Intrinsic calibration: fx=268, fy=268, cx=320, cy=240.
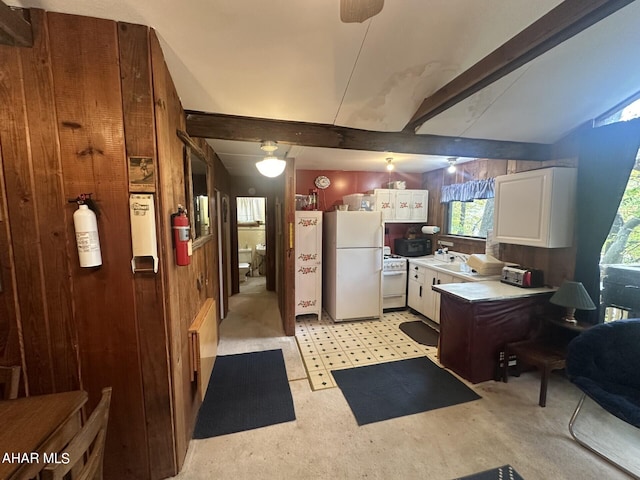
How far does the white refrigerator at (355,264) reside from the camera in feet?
12.2

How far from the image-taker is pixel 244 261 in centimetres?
665

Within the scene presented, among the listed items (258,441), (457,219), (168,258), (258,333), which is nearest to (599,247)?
(457,219)

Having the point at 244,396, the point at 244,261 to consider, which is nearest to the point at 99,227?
the point at 244,396

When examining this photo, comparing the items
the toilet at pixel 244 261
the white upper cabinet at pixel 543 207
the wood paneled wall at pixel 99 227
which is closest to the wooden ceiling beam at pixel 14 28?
the wood paneled wall at pixel 99 227

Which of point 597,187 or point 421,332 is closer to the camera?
point 597,187

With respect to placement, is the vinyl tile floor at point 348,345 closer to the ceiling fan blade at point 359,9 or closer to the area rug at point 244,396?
the area rug at point 244,396

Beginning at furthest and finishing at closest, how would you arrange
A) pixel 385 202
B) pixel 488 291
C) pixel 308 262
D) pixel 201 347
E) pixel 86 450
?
pixel 385 202
pixel 308 262
pixel 488 291
pixel 201 347
pixel 86 450

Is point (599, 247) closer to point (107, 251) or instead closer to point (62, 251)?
point (107, 251)

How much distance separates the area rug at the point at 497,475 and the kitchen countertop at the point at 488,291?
1.16 meters

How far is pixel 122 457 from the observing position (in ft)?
4.88

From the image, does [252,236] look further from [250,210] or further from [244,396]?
[244,396]

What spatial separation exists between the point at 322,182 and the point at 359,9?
3597mm

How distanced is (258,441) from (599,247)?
323 cm

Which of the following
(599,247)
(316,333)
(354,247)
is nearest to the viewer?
(599,247)
